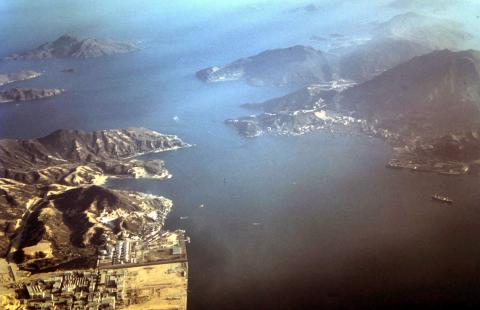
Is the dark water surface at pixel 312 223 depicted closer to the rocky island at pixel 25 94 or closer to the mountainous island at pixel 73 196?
the mountainous island at pixel 73 196

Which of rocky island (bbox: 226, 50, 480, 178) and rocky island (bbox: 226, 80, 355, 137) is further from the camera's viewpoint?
rocky island (bbox: 226, 80, 355, 137)

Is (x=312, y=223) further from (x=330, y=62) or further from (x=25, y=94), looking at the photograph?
(x=25, y=94)

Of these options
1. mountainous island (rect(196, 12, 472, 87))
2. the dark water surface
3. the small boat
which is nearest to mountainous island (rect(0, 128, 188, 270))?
the dark water surface

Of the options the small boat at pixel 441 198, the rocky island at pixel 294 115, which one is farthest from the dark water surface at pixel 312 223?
the rocky island at pixel 294 115

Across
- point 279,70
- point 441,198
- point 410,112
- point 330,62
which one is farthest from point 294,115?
point 330,62

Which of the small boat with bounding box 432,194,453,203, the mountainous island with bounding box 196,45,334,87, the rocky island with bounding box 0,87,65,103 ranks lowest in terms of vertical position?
the rocky island with bounding box 0,87,65,103

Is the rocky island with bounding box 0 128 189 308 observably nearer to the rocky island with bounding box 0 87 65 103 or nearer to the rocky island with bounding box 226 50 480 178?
the rocky island with bounding box 226 50 480 178
